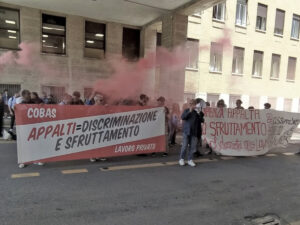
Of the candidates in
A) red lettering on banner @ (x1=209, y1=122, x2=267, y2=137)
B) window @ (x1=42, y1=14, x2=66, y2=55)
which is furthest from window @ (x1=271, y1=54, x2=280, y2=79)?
window @ (x1=42, y1=14, x2=66, y2=55)

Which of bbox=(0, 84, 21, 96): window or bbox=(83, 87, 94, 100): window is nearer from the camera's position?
bbox=(0, 84, 21, 96): window

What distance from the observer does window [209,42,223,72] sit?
17.2m

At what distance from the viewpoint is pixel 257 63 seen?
775 inches

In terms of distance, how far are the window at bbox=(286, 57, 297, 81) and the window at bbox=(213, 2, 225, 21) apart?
8811 millimetres

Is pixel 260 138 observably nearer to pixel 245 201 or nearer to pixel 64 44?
pixel 245 201

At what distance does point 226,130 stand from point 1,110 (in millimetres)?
A: 7323

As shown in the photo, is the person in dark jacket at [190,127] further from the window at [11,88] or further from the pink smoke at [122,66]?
the window at [11,88]

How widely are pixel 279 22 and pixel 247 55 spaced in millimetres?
4902

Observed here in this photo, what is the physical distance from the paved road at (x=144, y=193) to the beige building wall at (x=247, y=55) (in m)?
10.3

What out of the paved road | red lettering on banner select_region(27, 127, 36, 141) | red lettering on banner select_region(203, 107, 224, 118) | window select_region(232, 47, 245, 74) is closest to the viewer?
the paved road

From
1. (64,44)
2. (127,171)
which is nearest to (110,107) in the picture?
(127,171)

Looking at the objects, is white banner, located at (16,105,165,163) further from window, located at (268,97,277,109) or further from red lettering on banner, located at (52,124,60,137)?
window, located at (268,97,277,109)

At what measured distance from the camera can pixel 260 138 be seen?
7.23 metres

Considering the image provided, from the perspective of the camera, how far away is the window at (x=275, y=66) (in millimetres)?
20589
